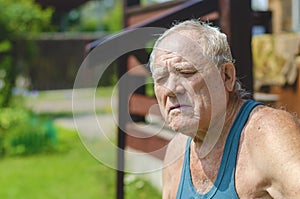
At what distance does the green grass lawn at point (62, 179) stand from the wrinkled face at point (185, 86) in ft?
11.2

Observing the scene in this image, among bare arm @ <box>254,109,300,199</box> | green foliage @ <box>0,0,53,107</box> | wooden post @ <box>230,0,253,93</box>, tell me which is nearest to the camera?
bare arm @ <box>254,109,300,199</box>

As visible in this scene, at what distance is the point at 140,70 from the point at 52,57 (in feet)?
52.0

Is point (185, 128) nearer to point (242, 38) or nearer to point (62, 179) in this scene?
point (242, 38)

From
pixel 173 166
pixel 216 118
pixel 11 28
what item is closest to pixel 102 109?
pixel 173 166

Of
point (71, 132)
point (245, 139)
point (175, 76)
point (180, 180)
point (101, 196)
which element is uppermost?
point (175, 76)

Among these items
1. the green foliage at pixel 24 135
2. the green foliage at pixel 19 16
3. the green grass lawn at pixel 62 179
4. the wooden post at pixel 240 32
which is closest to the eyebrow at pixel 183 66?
the wooden post at pixel 240 32

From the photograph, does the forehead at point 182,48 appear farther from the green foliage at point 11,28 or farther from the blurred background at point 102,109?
the green foliage at point 11,28

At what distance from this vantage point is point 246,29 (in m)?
2.87

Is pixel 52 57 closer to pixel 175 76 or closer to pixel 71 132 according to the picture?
pixel 71 132

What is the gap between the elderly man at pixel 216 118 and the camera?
1462mm

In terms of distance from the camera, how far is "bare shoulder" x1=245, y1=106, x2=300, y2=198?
1.38 m

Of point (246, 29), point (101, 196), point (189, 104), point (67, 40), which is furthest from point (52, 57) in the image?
point (189, 104)

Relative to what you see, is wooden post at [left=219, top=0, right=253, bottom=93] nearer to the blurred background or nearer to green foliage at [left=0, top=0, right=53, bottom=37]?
the blurred background

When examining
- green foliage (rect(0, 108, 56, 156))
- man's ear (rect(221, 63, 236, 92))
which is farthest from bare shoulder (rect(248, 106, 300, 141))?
green foliage (rect(0, 108, 56, 156))
